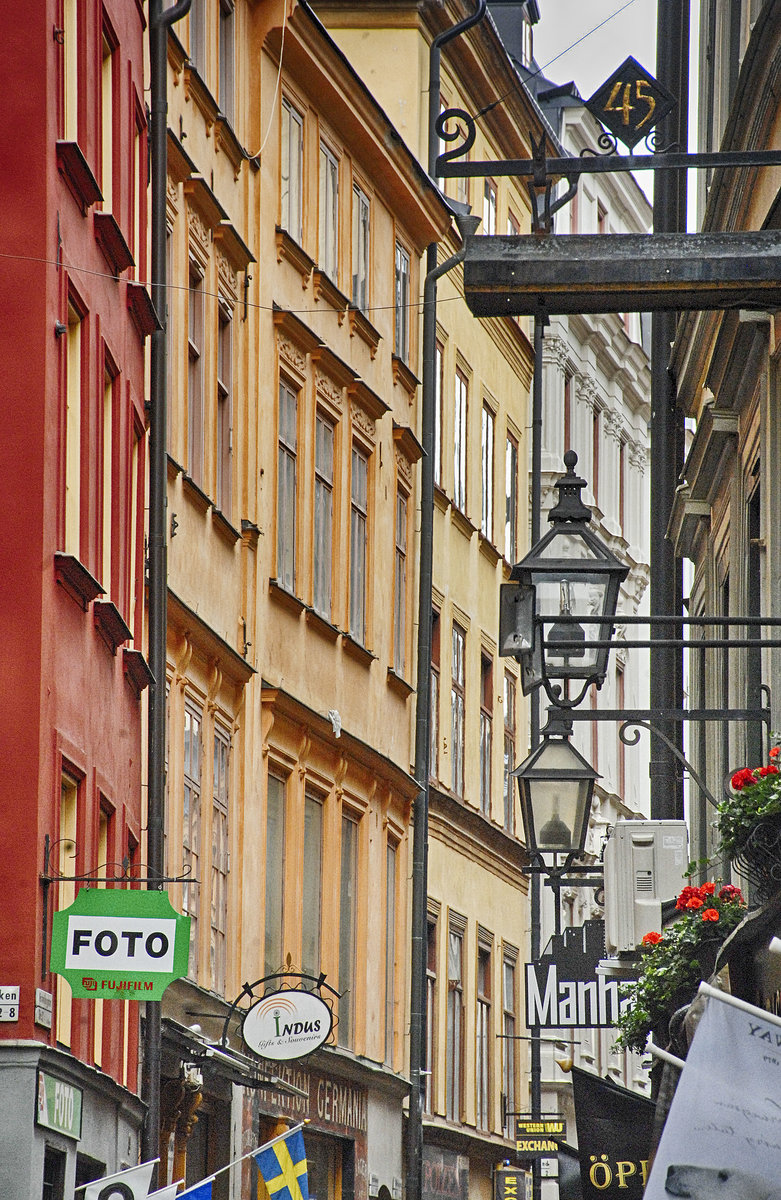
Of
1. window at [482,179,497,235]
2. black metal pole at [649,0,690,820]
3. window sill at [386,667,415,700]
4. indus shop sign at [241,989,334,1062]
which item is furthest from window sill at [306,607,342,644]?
window at [482,179,497,235]

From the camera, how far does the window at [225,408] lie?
23.2 metres

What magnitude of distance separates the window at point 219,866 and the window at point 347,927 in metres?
3.82

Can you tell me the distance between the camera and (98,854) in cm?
1719

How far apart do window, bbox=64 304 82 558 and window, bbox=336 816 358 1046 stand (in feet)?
36.1

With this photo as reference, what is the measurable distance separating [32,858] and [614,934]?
491 centimetres

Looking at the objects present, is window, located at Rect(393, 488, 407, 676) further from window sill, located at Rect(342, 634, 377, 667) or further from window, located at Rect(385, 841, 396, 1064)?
window, located at Rect(385, 841, 396, 1064)

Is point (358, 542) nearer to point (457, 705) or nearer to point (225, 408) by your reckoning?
point (225, 408)

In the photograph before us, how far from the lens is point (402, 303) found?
102ft

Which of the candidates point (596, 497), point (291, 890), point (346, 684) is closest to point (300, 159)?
point (346, 684)

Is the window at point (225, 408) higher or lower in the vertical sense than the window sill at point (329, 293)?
lower

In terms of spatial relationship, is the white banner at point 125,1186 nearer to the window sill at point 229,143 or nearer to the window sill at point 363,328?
the window sill at point 229,143

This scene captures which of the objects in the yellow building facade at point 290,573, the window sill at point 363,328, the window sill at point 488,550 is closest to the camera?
the yellow building facade at point 290,573

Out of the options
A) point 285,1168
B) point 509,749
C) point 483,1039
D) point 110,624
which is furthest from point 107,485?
point 509,749

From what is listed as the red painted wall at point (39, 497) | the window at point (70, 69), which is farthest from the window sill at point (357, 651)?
the window at point (70, 69)
